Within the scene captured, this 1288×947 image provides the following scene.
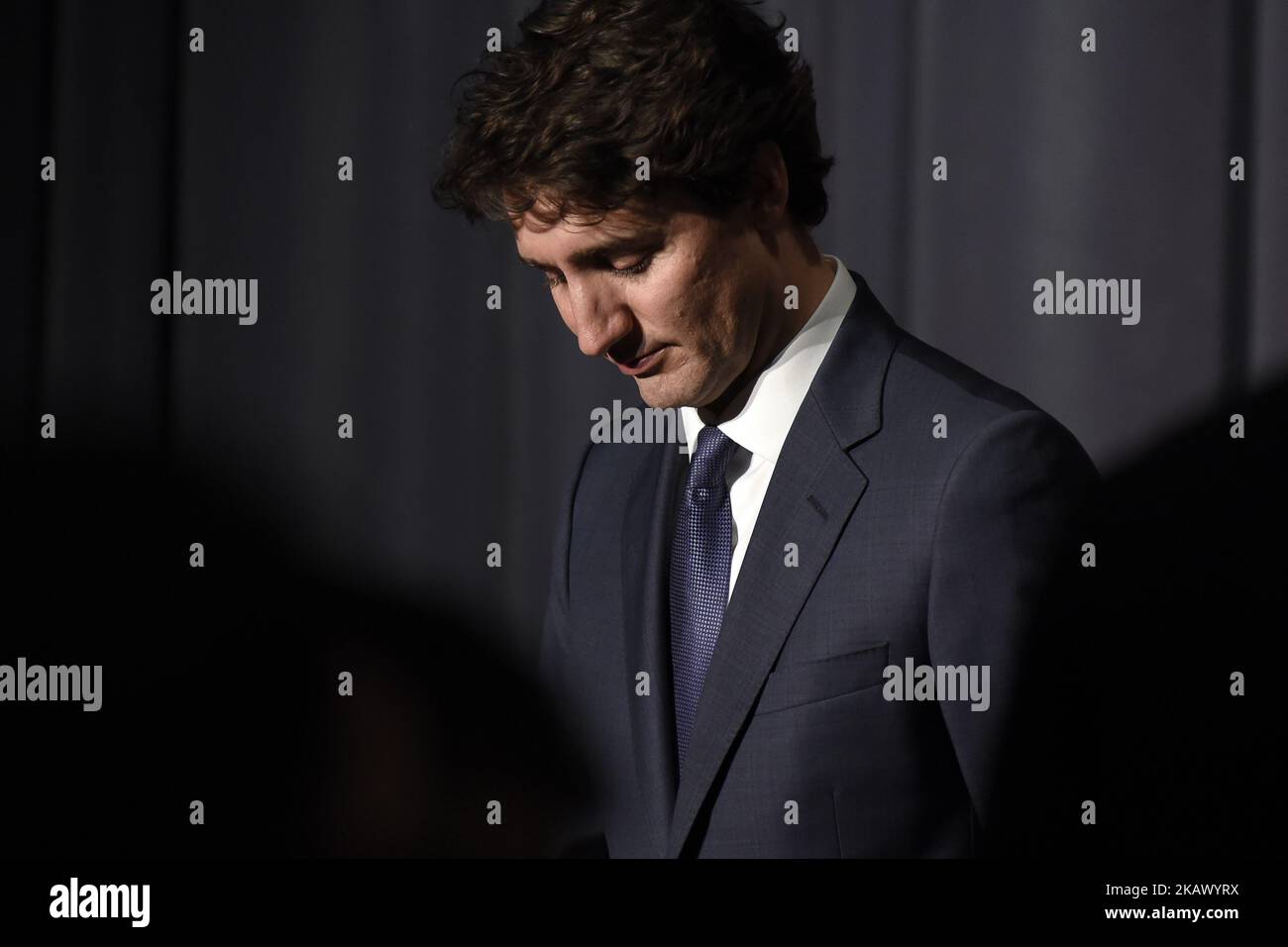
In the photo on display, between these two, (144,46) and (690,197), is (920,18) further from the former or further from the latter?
(144,46)

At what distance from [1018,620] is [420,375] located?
85 cm

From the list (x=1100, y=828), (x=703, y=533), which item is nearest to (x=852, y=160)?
(x=703, y=533)

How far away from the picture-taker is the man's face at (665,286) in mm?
1364

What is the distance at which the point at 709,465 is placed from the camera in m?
1.46

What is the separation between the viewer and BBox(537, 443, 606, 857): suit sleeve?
1.59 m

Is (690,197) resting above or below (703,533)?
above

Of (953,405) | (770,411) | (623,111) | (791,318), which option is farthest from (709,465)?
(623,111)

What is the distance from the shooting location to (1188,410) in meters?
1.56

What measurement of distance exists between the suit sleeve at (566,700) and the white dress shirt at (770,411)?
26cm

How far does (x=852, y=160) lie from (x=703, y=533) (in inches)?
21.4

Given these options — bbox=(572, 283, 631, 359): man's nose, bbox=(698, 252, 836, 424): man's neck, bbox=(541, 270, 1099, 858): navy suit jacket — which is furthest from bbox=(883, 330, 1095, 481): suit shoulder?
bbox=(572, 283, 631, 359): man's nose

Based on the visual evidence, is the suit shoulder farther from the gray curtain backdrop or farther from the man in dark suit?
the gray curtain backdrop

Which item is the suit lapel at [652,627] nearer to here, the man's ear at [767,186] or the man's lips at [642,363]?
the man's lips at [642,363]
